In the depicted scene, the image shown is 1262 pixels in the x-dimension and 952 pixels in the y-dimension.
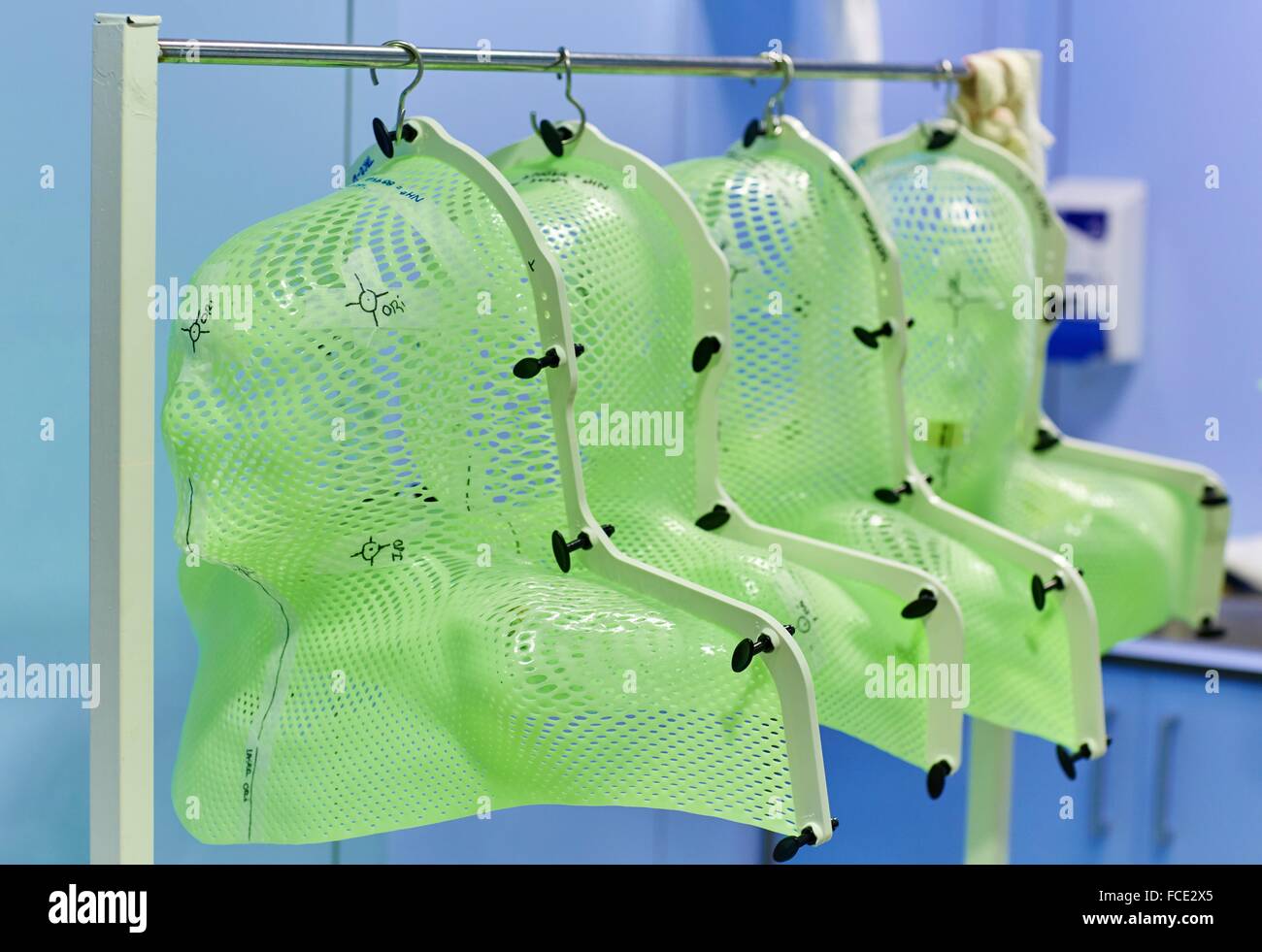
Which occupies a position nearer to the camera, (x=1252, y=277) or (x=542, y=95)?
(x=542, y=95)

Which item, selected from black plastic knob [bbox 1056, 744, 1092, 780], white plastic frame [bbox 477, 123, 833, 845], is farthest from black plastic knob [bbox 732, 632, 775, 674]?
black plastic knob [bbox 1056, 744, 1092, 780]

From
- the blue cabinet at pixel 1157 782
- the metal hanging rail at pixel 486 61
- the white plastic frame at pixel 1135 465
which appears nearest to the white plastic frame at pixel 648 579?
→ the metal hanging rail at pixel 486 61

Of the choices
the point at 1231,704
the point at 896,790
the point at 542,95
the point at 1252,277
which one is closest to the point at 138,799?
the point at 542,95

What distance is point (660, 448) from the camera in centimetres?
130

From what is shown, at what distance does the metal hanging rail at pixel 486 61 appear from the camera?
1106 millimetres

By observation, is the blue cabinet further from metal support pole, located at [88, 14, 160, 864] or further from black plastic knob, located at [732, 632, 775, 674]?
metal support pole, located at [88, 14, 160, 864]

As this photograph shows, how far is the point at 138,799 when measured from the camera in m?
1.06

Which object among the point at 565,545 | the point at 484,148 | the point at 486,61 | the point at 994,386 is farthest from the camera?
the point at 484,148

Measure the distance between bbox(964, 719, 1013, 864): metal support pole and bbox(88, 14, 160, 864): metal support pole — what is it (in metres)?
1.05

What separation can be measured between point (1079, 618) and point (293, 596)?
0.69m

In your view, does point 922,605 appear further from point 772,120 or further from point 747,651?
point 772,120

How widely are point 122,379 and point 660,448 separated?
44 cm

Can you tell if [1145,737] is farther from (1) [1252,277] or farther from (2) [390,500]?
(2) [390,500]

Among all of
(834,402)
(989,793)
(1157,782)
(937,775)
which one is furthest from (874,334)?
(1157,782)
